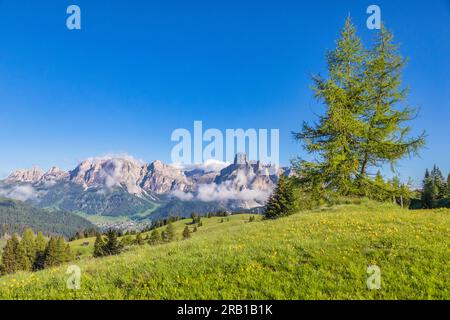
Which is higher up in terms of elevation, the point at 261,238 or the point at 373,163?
the point at 373,163

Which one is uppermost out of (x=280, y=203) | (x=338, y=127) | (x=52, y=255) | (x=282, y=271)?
(x=338, y=127)

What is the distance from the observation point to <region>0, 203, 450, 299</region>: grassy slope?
26.3 feet

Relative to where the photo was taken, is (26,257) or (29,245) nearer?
(26,257)

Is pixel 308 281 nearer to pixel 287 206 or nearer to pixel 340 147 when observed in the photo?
pixel 340 147

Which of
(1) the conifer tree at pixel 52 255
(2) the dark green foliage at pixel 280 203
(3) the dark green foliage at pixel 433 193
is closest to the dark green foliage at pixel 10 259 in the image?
(1) the conifer tree at pixel 52 255

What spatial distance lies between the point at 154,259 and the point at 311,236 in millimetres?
6948

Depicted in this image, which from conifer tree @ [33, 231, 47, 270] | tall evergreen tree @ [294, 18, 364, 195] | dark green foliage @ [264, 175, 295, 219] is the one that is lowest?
conifer tree @ [33, 231, 47, 270]

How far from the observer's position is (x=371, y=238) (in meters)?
12.2

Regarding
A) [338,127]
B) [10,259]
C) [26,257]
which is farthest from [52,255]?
[338,127]

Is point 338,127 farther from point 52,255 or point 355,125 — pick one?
point 52,255

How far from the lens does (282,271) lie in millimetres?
9391

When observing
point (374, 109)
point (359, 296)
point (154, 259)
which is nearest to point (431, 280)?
point (359, 296)

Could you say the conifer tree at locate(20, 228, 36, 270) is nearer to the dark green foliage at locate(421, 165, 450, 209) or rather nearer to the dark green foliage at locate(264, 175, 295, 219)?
the dark green foliage at locate(264, 175, 295, 219)

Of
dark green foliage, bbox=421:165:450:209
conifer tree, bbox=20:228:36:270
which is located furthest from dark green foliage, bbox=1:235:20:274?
dark green foliage, bbox=421:165:450:209
